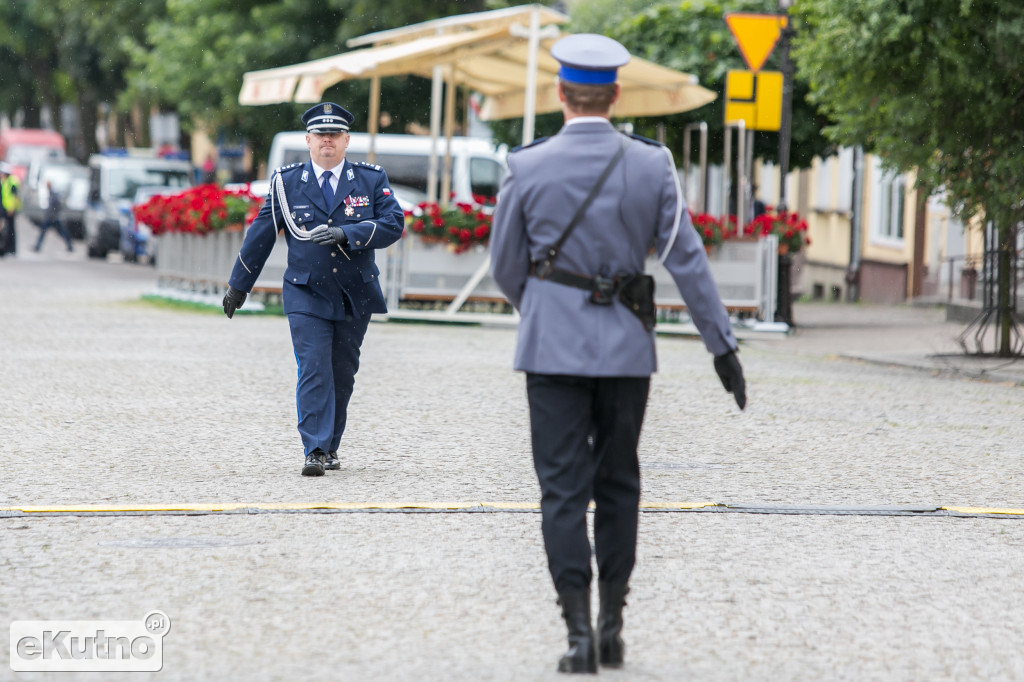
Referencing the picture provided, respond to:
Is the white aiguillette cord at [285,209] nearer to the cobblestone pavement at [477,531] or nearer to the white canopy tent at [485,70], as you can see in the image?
the cobblestone pavement at [477,531]

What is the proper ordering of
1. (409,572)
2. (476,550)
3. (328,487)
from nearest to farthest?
(409,572), (476,550), (328,487)

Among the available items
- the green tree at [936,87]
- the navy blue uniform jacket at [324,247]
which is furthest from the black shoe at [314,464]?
the green tree at [936,87]

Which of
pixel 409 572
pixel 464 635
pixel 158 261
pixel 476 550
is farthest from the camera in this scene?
pixel 158 261

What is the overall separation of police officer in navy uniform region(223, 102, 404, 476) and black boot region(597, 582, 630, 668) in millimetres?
3384

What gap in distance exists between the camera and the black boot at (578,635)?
4746mm

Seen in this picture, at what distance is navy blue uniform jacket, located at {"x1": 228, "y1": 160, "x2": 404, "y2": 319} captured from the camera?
8.22 metres

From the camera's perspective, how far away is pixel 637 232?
4.89 metres

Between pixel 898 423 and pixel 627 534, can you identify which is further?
pixel 898 423

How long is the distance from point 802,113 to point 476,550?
15.7 metres

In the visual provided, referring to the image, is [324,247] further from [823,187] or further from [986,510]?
[823,187]

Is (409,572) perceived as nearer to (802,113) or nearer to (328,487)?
(328,487)

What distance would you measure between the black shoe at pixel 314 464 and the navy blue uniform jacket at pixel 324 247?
620mm

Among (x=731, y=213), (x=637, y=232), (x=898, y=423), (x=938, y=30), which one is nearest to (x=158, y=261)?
(x=731, y=213)

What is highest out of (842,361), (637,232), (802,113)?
(802,113)
